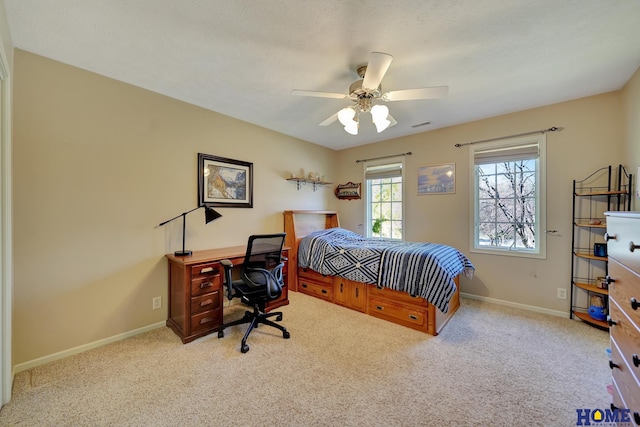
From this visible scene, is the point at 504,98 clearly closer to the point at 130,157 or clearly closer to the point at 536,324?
the point at 536,324

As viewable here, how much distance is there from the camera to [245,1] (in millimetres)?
1470

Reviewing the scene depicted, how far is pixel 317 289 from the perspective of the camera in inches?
137

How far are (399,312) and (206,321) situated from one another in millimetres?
1993

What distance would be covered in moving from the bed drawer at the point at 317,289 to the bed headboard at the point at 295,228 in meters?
0.11

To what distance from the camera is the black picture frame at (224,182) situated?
292 cm

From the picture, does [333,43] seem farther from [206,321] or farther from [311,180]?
[206,321]

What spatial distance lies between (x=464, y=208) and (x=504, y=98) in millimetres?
1424

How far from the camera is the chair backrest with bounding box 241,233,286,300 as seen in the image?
7.60ft

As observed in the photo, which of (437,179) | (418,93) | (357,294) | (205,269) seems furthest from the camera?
(437,179)

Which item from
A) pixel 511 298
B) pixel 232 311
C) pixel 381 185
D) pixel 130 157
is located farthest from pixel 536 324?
pixel 130 157

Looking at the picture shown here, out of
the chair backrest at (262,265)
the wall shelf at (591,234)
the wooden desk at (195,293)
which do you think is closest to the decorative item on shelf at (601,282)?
the wall shelf at (591,234)

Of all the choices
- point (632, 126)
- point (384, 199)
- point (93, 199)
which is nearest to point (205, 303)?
point (93, 199)

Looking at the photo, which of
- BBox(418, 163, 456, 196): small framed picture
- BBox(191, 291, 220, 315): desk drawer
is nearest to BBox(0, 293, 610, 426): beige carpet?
BBox(191, 291, 220, 315): desk drawer

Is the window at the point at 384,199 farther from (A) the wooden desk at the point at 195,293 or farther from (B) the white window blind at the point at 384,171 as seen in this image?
(A) the wooden desk at the point at 195,293
